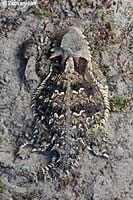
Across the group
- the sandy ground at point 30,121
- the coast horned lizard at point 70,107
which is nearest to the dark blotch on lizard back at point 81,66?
the coast horned lizard at point 70,107

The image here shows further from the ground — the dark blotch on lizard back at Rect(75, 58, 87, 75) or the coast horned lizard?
the dark blotch on lizard back at Rect(75, 58, 87, 75)

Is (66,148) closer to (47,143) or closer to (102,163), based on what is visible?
(47,143)

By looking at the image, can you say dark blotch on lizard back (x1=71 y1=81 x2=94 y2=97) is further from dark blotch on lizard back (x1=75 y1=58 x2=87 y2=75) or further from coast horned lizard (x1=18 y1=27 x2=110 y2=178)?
dark blotch on lizard back (x1=75 y1=58 x2=87 y2=75)

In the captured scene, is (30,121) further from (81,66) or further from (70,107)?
(81,66)

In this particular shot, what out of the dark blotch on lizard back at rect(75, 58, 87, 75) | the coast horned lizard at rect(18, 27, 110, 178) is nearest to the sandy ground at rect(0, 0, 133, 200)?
the coast horned lizard at rect(18, 27, 110, 178)

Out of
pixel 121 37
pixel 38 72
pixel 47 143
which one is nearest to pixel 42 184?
pixel 47 143

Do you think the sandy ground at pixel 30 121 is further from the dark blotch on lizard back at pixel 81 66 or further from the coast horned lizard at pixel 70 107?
the dark blotch on lizard back at pixel 81 66

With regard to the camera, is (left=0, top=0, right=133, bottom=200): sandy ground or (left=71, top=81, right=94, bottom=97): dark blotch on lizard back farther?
(left=0, top=0, right=133, bottom=200): sandy ground

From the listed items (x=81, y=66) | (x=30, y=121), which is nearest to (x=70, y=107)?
(x=81, y=66)
